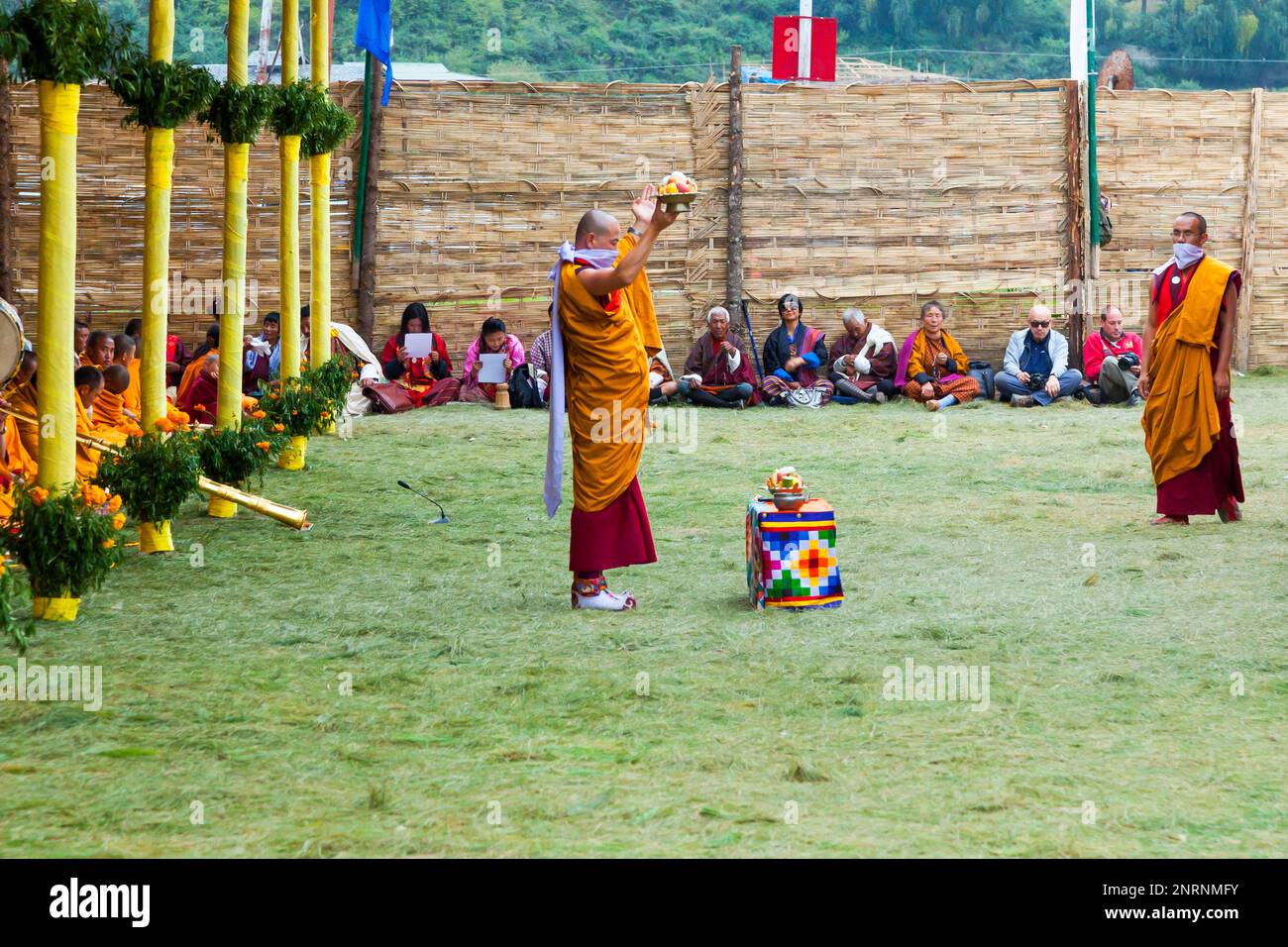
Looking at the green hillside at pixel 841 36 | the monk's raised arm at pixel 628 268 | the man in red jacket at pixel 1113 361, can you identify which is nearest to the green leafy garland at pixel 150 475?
the monk's raised arm at pixel 628 268

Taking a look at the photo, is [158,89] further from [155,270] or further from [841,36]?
[841,36]

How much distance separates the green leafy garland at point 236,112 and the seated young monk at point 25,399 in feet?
5.32

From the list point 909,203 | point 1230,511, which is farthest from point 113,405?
point 909,203

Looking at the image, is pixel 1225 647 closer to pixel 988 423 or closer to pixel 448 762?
pixel 448 762

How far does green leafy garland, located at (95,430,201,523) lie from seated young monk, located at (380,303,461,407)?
24.3 ft

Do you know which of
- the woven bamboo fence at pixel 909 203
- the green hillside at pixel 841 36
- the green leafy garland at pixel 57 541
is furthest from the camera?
the green hillside at pixel 841 36

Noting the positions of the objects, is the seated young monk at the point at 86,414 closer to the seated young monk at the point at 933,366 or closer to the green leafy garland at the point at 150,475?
the green leafy garland at the point at 150,475

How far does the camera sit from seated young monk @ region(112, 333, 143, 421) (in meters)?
10.5

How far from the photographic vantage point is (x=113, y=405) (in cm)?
1030

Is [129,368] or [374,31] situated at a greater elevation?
[374,31]

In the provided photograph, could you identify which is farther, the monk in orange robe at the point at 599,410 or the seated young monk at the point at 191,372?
the seated young monk at the point at 191,372

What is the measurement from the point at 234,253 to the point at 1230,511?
5733 mm

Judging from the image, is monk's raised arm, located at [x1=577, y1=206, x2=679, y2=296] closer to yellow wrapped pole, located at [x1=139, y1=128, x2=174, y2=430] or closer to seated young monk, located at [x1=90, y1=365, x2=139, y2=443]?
yellow wrapped pole, located at [x1=139, y1=128, x2=174, y2=430]

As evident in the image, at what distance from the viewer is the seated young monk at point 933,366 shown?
14.8 meters
